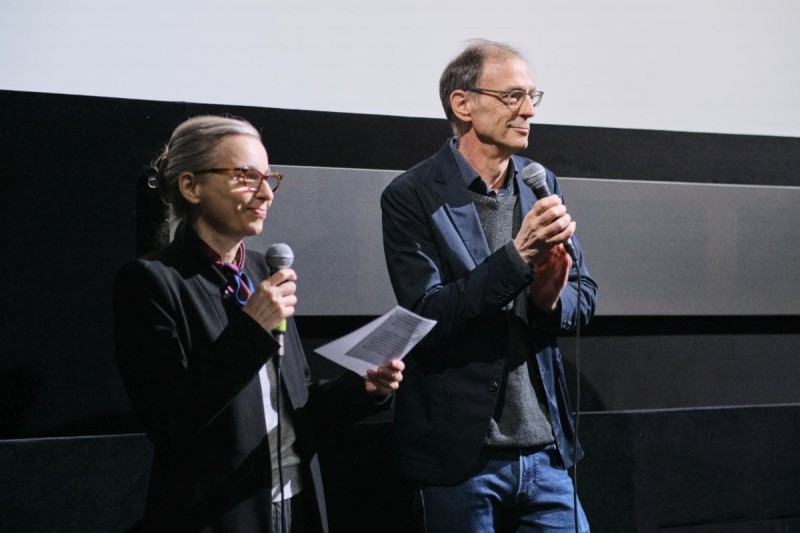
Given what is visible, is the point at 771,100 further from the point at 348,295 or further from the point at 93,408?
the point at 93,408

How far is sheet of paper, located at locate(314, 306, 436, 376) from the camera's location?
63.1 inches

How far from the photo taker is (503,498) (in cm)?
193

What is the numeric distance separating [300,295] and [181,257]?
798 mm

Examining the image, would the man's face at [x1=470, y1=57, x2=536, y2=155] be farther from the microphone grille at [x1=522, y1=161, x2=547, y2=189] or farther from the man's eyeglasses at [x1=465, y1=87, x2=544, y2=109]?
the microphone grille at [x1=522, y1=161, x2=547, y2=189]

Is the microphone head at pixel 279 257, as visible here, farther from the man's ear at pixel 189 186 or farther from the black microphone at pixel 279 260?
the man's ear at pixel 189 186

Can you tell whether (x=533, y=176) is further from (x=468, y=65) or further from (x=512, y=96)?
(x=468, y=65)

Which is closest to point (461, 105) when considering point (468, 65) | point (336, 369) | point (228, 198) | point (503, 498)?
point (468, 65)

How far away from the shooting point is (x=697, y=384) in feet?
9.57

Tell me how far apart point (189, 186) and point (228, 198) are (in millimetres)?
93

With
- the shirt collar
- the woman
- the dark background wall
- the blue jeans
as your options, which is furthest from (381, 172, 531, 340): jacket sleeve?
the dark background wall

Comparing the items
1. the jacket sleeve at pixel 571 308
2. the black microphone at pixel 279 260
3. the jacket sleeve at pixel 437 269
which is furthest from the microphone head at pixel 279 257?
the jacket sleeve at pixel 571 308

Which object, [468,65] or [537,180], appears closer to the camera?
[537,180]

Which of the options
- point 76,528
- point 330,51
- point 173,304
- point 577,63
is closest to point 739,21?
point 577,63

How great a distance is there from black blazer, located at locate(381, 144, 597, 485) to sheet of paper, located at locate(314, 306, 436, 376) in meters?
0.23
